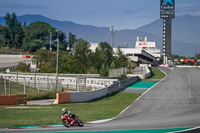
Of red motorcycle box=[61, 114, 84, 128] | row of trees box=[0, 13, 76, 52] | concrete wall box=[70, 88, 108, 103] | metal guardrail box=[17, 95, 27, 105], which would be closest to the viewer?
red motorcycle box=[61, 114, 84, 128]

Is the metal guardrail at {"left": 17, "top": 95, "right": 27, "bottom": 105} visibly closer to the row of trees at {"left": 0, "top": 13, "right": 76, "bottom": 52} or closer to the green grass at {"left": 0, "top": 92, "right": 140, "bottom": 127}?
the green grass at {"left": 0, "top": 92, "right": 140, "bottom": 127}

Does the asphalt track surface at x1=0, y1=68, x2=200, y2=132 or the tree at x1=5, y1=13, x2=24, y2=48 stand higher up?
the tree at x1=5, y1=13, x2=24, y2=48

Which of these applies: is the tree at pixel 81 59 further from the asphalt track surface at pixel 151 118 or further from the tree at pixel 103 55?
the asphalt track surface at pixel 151 118

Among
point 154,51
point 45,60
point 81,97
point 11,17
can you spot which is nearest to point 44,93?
point 81,97

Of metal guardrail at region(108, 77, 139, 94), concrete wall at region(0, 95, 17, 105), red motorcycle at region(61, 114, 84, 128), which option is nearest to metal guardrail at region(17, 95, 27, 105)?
concrete wall at region(0, 95, 17, 105)

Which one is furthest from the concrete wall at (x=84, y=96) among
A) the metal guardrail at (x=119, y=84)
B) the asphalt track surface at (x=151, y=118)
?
the asphalt track surface at (x=151, y=118)

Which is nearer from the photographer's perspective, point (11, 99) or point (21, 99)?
point (11, 99)

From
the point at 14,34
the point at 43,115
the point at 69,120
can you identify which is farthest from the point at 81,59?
the point at 14,34

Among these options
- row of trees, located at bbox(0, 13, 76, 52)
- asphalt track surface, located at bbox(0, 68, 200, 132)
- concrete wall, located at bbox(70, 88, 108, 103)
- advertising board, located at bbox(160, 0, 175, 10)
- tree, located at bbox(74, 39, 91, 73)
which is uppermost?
advertising board, located at bbox(160, 0, 175, 10)

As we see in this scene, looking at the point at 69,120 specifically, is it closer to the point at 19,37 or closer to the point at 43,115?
the point at 43,115

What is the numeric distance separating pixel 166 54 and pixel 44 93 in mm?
165406

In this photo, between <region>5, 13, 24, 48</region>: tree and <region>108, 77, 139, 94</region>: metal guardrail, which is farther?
<region>5, 13, 24, 48</region>: tree

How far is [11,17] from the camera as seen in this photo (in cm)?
13700

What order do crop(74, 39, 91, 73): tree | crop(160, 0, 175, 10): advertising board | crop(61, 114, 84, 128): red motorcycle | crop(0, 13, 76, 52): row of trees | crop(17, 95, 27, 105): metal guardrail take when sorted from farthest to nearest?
crop(160, 0, 175, 10): advertising board → crop(0, 13, 76, 52): row of trees → crop(74, 39, 91, 73): tree → crop(17, 95, 27, 105): metal guardrail → crop(61, 114, 84, 128): red motorcycle
